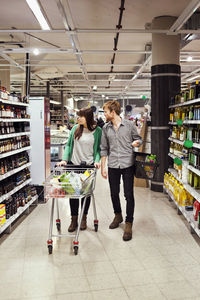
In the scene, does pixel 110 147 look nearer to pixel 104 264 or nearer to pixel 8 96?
pixel 104 264

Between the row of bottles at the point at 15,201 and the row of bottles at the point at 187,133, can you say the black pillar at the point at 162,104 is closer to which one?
the row of bottles at the point at 187,133

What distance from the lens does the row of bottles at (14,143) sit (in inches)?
159

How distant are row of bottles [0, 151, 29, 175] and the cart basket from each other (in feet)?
5.90

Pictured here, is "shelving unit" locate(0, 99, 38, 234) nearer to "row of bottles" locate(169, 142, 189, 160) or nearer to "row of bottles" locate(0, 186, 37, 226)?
"row of bottles" locate(0, 186, 37, 226)

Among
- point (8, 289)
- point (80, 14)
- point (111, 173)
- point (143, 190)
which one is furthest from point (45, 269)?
point (80, 14)

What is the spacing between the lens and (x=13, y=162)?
4.39m

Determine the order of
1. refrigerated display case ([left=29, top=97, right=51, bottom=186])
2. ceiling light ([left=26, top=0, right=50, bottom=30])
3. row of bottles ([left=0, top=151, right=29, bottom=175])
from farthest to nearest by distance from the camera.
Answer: refrigerated display case ([left=29, top=97, right=51, bottom=186]) < ceiling light ([left=26, top=0, right=50, bottom=30]) < row of bottles ([left=0, top=151, right=29, bottom=175])

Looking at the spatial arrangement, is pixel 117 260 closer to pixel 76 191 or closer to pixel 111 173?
pixel 76 191

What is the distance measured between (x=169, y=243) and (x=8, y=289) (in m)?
2.00

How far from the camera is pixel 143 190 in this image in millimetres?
6680

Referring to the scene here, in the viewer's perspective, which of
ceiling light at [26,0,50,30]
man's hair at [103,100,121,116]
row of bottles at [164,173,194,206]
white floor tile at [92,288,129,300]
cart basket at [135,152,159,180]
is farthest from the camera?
row of bottles at [164,173,194,206]

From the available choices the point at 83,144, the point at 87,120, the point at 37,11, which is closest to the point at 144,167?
the point at 83,144

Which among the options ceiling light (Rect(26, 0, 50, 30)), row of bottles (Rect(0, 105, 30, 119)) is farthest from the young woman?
ceiling light (Rect(26, 0, 50, 30))

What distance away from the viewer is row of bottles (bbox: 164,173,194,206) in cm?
459
